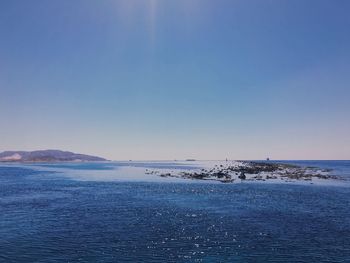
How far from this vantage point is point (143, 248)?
2738cm

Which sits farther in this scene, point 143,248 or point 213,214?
point 213,214

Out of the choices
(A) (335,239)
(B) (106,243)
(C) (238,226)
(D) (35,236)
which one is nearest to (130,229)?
(B) (106,243)

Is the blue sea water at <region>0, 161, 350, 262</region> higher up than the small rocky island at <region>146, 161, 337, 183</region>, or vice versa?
the small rocky island at <region>146, 161, 337, 183</region>

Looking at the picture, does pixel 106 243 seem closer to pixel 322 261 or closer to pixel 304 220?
pixel 322 261

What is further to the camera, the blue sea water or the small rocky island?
the small rocky island

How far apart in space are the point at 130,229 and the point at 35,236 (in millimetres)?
9722

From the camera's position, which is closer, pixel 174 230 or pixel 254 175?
pixel 174 230

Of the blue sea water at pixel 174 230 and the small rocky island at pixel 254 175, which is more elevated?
the small rocky island at pixel 254 175

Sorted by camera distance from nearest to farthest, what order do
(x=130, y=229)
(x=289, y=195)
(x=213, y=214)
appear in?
(x=130, y=229) → (x=213, y=214) → (x=289, y=195)

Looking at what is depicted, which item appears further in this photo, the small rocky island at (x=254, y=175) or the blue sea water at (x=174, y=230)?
the small rocky island at (x=254, y=175)

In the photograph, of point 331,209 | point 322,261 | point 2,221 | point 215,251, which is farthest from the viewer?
point 331,209

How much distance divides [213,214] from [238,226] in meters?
7.34

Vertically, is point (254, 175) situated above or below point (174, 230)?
above

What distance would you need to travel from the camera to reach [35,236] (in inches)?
1217
